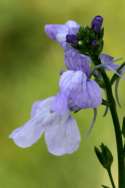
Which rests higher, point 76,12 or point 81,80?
point 76,12

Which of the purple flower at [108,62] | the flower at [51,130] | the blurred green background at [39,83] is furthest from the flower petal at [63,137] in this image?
the blurred green background at [39,83]

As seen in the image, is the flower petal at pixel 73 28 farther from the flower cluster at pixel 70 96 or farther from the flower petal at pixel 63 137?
the flower petal at pixel 63 137

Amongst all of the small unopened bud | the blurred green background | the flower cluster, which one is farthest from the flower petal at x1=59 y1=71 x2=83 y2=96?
the blurred green background

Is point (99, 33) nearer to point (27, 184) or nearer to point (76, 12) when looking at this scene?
point (27, 184)

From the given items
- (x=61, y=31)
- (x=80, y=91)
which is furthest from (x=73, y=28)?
(x=80, y=91)

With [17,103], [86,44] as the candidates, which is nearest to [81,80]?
[86,44]

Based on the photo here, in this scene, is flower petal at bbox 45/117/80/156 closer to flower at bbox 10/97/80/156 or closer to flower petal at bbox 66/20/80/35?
flower at bbox 10/97/80/156

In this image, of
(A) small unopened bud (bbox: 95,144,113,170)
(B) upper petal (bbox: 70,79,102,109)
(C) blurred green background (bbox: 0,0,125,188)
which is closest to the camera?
(B) upper petal (bbox: 70,79,102,109)

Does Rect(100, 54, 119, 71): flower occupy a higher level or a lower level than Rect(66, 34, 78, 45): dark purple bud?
lower
